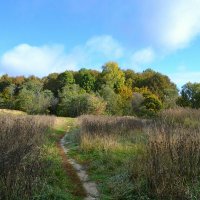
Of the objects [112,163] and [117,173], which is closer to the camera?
[117,173]

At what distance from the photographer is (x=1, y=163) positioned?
6.34 metres

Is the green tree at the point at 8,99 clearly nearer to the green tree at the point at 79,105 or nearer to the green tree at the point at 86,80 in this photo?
the green tree at the point at 79,105

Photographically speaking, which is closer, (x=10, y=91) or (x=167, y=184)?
(x=167, y=184)

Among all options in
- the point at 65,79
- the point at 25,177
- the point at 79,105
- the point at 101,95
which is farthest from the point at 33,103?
the point at 25,177

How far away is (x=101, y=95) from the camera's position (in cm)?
5466

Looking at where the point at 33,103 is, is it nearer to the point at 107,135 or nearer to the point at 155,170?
the point at 107,135

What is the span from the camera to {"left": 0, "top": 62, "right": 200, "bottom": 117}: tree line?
1641 inches

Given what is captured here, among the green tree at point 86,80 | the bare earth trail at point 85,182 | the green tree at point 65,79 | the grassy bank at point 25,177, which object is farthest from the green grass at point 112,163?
the green tree at point 65,79

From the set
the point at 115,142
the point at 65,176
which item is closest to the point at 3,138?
the point at 65,176

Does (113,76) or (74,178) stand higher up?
(113,76)

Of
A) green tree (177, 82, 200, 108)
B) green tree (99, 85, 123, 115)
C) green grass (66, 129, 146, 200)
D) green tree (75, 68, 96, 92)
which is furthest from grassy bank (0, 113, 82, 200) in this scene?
green tree (75, 68, 96, 92)

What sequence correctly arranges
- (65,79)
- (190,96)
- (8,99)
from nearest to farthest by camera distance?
(190,96), (8,99), (65,79)

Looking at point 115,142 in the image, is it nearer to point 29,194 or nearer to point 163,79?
point 29,194

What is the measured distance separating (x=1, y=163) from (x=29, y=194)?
2.50 ft
